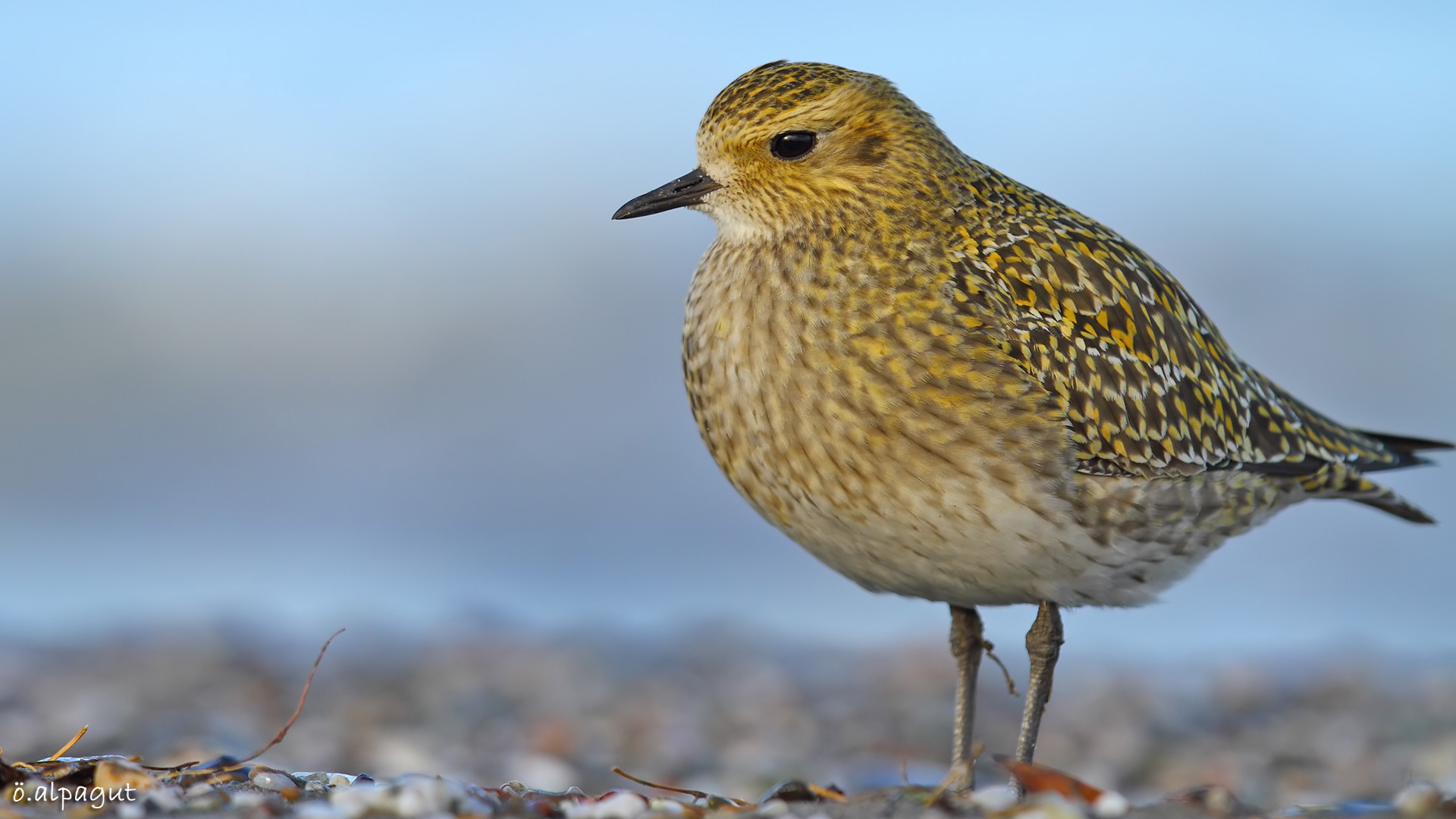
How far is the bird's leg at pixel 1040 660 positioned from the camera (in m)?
5.25

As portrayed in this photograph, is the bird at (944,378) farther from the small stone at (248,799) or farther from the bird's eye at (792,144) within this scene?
the small stone at (248,799)

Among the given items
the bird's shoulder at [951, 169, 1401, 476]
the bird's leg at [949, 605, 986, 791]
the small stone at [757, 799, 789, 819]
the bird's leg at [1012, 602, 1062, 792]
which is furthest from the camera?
the bird's leg at [949, 605, 986, 791]

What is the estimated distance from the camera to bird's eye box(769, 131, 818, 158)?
533 centimetres

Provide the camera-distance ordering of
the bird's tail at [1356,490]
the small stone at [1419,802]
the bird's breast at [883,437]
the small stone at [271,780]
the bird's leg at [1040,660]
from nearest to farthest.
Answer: the small stone at [1419,802], the small stone at [271,780], the bird's breast at [883,437], the bird's leg at [1040,660], the bird's tail at [1356,490]

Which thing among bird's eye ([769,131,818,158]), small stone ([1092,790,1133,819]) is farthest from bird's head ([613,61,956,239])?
small stone ([1092,790,1133,819])

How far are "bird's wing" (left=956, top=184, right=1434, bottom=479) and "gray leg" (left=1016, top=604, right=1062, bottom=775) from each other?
0.65 meters

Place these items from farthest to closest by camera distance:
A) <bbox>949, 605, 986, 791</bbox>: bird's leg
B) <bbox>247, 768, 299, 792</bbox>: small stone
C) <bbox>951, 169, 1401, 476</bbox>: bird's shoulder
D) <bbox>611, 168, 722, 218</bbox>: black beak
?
<bbox>949, 605, 986, 791</bbox>: bird's leg → <bbox>611, 168, 722, 218</bbox>: black beak → <bbox>951, 169, 1401, 476</bbox>: bird's shoulder → <bbox>247, 768, 299, 792</bbox>: small stone

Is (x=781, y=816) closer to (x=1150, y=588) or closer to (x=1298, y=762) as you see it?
(x=1150, y=588)

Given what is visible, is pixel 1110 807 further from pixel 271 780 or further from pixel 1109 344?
pixel 271 780

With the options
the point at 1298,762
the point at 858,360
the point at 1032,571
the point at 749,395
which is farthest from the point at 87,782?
the point at 1298,762

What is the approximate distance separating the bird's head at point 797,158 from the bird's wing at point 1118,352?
42 centimetres

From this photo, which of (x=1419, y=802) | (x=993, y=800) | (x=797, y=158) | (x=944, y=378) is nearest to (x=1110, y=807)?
(x=993, y=800)

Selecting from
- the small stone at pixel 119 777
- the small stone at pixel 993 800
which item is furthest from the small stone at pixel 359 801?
the small stone at pixel 993 800

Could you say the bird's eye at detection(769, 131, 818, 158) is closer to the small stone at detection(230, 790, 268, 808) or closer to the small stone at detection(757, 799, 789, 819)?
the small stone at detection(757, 799, 789, 819)
